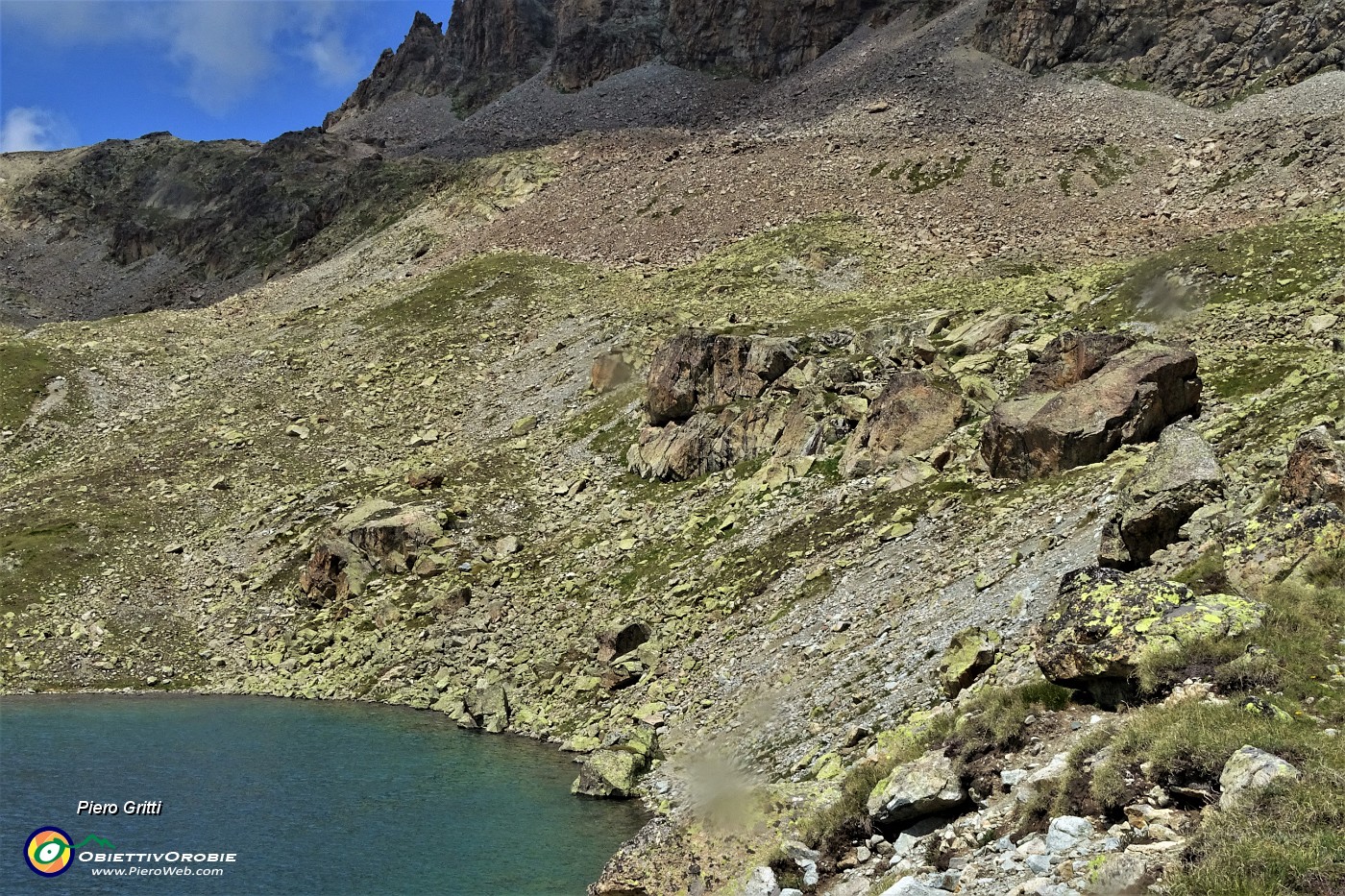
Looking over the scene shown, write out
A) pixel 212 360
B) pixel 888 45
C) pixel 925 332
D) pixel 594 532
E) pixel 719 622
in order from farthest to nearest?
pixel 888 45 → pixel 212 360 → pixel 925 332 → pixel 594 532 → pixel 719 622

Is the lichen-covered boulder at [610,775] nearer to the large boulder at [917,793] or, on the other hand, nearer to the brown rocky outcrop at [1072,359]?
the large boulder at [917,793]

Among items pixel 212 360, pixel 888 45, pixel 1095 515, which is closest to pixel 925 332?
pixel 1095 515

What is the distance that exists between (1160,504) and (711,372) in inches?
1336

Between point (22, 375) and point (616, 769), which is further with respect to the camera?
point (22, 375)

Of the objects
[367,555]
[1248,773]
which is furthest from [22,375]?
[1248,773]

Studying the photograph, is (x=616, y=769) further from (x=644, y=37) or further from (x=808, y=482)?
(x=644, y=37)

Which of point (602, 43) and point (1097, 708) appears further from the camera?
point (602, 43)

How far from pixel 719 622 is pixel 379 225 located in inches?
3854

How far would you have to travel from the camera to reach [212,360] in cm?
8719

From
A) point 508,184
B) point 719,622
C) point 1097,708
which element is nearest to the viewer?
point 1097,708

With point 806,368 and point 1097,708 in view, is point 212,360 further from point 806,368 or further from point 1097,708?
point 1097,708

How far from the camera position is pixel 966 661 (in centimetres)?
2366

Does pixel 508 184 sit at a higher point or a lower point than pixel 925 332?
higher

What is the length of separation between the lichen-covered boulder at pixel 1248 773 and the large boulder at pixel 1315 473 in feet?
34.3
